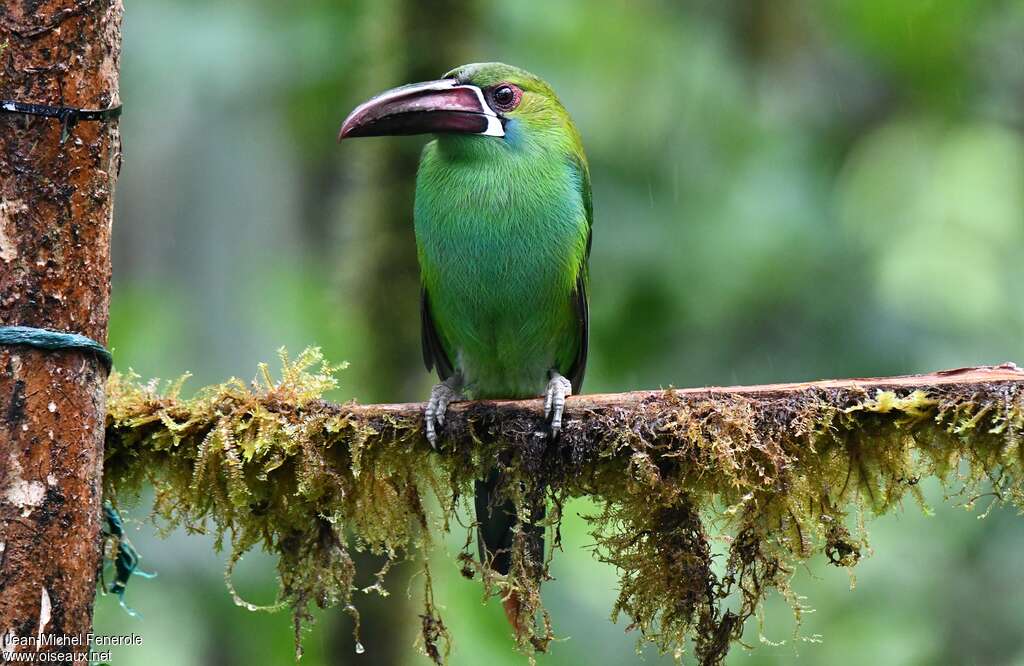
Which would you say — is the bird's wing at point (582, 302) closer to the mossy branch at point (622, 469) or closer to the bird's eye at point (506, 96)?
the bird's eye at point (506, 96)

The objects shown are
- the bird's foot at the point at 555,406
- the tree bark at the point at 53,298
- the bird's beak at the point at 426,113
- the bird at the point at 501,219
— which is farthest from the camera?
the bird at the point at 501,219

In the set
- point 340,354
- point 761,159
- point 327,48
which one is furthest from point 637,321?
point 327,48

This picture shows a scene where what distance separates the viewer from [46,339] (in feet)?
7.81

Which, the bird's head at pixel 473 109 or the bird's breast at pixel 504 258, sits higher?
the bird's head at pixel 473 109

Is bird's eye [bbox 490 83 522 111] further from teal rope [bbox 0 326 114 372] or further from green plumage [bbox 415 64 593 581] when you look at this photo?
teal rope [bbox 0 326 114 372]

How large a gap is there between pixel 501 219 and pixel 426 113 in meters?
0.37

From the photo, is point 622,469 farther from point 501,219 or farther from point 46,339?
point 46,339

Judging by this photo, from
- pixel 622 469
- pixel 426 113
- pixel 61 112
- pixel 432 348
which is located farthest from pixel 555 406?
pixel 61 112

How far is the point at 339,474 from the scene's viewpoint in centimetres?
293

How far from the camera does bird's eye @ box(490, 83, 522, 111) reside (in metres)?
3.57

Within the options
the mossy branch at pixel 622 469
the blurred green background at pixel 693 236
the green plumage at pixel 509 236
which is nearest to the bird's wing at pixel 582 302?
the green plumage at pixel 509 236

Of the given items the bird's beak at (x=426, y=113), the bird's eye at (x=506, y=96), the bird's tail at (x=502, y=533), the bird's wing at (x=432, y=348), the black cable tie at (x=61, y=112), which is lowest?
the bird's tail at (x=502, y=533)

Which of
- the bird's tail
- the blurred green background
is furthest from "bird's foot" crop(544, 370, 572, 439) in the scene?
the blurred green background

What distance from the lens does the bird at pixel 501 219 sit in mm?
3475
